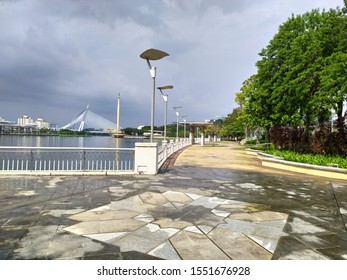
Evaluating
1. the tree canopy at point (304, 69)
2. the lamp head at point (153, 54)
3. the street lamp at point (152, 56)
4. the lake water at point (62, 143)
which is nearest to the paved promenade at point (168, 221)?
the street lamp at point (152, 56)

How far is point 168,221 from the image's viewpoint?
15.2 ft

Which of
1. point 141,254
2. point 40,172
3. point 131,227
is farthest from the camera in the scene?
point 40,172

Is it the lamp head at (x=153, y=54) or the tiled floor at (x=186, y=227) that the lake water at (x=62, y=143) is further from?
the tiled floor at (x=186, y=227)

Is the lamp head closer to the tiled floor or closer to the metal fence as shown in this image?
the metal fence

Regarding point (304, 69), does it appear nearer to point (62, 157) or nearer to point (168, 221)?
point (62, 157)

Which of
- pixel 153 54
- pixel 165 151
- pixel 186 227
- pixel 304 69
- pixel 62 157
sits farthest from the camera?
pixel 304 69

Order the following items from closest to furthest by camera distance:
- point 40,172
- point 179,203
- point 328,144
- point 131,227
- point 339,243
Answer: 1. point 339,243
2. point 131,227
3. point 179,203
4. point 40,172
5. point 328,144

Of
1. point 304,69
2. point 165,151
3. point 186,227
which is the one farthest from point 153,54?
point 304,69

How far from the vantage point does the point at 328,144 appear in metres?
13.5

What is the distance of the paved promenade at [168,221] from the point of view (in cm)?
345

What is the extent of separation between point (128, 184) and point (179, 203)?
258 cm

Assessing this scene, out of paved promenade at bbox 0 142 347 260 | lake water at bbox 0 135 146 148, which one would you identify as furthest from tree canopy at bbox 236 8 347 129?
lake water at bbox 0 135 146 148
